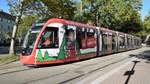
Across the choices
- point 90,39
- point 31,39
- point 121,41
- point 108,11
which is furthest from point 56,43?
point 108,11

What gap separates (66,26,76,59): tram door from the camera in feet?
63.6

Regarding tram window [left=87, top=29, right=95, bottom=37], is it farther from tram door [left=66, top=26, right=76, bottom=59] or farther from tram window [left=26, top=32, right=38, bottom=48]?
tram window [left=26, top=32, right=38, bottom=48]

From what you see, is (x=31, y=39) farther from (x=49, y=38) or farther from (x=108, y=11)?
(x=108, y=11)

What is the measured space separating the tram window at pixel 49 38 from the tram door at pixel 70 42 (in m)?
1.23

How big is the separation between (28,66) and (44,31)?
2.13 m

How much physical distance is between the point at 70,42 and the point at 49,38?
2329mm

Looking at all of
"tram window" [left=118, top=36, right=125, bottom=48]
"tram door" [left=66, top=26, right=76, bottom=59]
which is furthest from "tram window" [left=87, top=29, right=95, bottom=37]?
"tram window" [left=118, top=36, right=125, bottom=48]

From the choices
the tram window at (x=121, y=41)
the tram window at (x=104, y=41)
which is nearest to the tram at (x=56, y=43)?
the tram window at (x=104, y=41)

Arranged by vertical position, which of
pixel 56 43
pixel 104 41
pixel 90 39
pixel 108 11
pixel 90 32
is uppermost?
pixel 108 11

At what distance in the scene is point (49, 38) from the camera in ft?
58.2

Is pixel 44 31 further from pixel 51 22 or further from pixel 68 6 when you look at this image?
pixel 68 6

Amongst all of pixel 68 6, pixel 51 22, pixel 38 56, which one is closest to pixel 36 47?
pixel 38 56

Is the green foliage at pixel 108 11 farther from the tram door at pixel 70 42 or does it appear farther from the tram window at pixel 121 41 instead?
the tram door at pixel 70 42

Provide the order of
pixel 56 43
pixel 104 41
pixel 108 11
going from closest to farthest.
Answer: pixel 56 43, pixel 104 41, pixel 108 11
